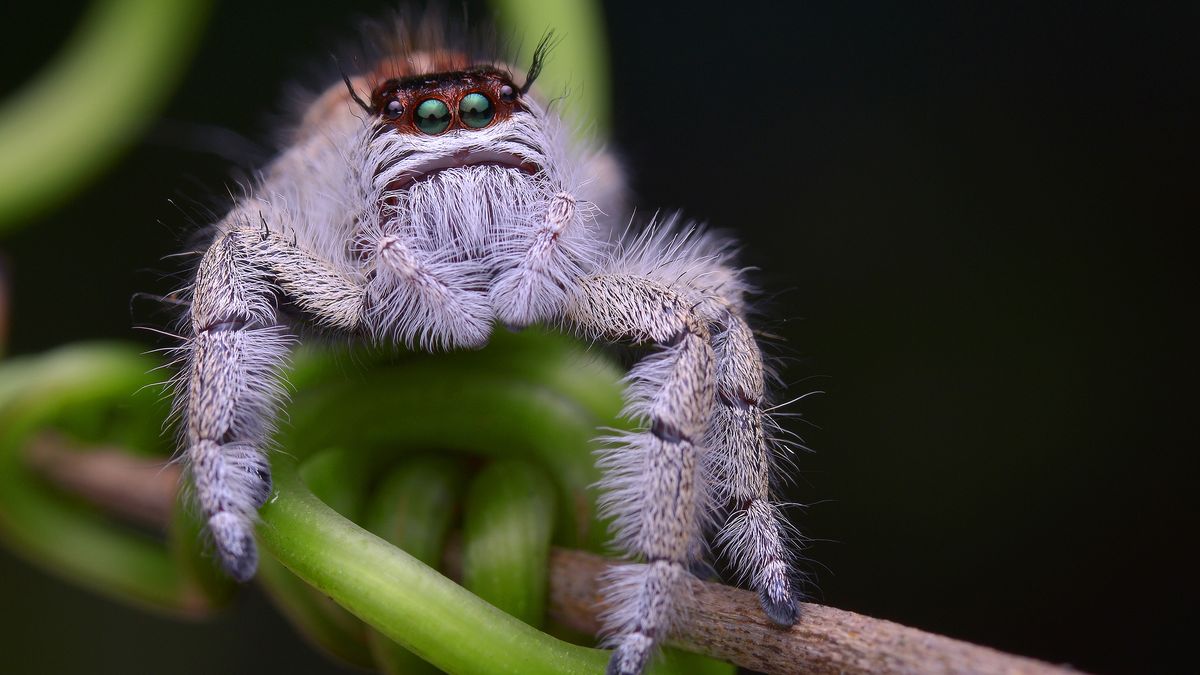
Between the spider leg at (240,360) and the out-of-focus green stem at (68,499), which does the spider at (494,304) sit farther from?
the out-of-focus green stem at (68,499)

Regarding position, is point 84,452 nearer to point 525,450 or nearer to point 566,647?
point 525,450

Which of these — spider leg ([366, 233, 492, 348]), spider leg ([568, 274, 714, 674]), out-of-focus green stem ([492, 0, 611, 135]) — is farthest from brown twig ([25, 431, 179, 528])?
out-of-focus green stem ([492, 0, 611, 135])

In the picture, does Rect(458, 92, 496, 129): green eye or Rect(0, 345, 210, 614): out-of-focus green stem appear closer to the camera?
Rect(458, 92, 496, 129): green eye

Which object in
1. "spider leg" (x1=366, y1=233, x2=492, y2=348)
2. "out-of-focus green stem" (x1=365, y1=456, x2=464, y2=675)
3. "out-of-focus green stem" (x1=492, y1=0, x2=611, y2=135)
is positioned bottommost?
"out-of-focus green stem" (x1=365, y1=456, x2=464, y2=675)

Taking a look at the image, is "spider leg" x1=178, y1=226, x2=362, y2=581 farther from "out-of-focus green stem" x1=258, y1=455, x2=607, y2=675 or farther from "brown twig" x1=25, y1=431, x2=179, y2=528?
"brown twig" x1=25, y1=431, x2=179, y2=528

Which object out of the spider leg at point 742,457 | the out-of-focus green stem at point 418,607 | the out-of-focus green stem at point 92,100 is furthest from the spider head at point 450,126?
the out-of-focus green stem at point 92,100

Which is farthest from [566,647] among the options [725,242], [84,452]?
[84,452]
